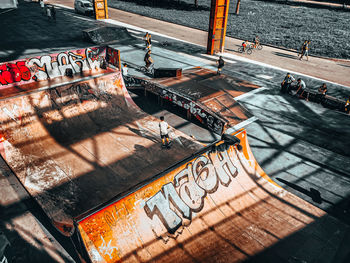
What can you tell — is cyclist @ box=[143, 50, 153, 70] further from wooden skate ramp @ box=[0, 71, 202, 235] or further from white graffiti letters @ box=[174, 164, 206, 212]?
white graffiti letters @ box=[174, 164, 206, 212]

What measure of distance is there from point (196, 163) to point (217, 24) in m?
22.0

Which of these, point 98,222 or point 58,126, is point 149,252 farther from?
point 58,126

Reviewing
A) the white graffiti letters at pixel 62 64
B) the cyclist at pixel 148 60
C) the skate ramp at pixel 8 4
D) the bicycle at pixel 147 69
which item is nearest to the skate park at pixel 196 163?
the white graffiti letters at pixel 62 64

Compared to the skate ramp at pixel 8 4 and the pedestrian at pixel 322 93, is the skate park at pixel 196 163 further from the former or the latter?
the skate ramp at pixel 8 4

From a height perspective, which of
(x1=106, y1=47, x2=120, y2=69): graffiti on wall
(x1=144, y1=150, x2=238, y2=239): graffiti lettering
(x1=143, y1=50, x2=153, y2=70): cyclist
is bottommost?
(x1=144, y1=150, x2=238, y2=239): graffiti lettering

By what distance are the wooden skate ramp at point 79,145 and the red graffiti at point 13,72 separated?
6.06 ft

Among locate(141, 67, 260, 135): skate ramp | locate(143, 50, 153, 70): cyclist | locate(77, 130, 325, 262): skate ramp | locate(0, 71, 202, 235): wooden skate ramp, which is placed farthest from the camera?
locate(143, 50, 153, 70): cyclist

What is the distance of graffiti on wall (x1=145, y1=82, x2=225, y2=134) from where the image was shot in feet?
41.1

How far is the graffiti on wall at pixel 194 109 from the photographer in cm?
1254

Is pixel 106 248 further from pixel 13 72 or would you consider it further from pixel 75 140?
pixel 13 72

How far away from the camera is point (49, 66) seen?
569 inches

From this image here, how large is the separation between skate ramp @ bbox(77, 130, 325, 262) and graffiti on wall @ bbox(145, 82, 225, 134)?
3.45m

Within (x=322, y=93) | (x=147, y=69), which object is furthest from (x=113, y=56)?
(x=322, y=93)

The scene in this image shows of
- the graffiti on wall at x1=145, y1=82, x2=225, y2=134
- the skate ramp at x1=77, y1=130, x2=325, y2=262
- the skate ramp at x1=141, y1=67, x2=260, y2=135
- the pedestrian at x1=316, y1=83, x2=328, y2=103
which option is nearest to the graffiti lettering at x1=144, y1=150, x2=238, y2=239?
the skate ramp at x1=77, y1=130, x2=325, y2=262
